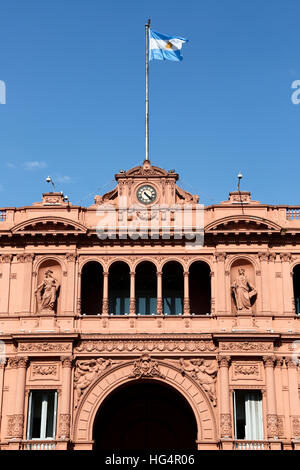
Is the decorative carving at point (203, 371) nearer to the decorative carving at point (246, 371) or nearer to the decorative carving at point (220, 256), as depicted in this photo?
the decorative carving at point (246, 371)

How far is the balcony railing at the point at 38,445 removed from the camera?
4122cm

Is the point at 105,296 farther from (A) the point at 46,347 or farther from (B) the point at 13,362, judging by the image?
(B) the point at 13,362

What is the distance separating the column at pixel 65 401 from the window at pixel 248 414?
854 centimetres

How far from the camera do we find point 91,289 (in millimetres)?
47000

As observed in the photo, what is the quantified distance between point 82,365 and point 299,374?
11.4 meters

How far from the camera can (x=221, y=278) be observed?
44.7 meters

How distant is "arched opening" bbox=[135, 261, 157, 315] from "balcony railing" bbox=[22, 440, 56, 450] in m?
8.90

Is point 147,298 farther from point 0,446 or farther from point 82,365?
point 0,446

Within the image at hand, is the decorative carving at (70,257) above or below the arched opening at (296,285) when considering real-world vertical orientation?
above

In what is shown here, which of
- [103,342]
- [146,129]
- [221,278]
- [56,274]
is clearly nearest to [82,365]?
[103,342]

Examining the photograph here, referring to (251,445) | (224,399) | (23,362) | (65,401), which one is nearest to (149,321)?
(224,399)

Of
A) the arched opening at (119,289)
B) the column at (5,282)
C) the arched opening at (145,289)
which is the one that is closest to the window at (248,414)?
the arched opening at (145,289)

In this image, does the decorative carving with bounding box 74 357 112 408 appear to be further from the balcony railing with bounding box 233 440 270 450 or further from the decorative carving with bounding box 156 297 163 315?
the balcony railing with bounding box 233 440 270 450

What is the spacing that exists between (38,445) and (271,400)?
1204cm
